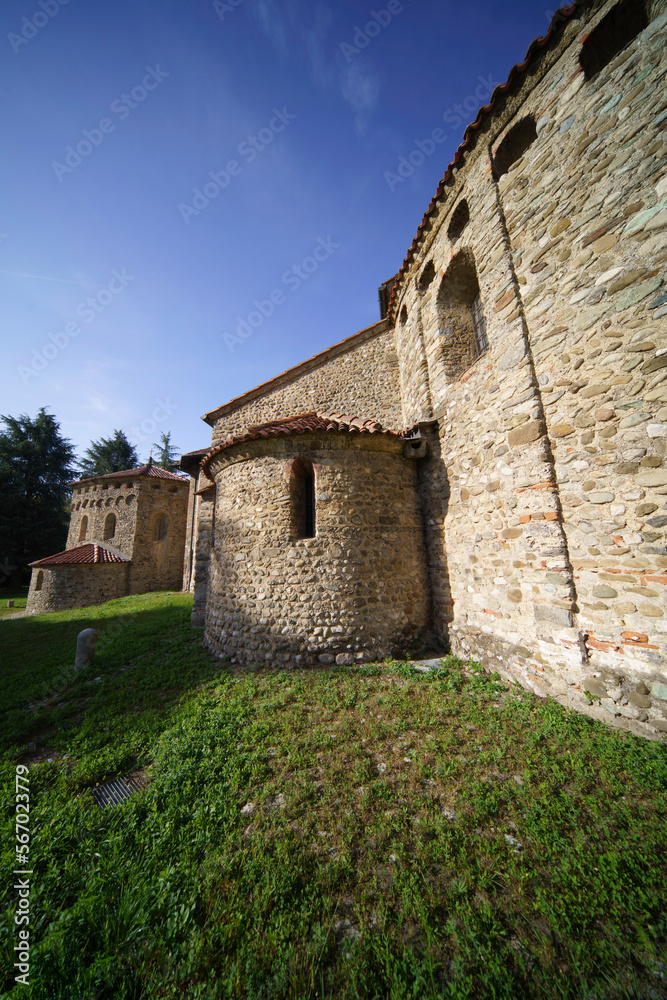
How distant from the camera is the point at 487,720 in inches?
158

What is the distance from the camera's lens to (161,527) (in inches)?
796

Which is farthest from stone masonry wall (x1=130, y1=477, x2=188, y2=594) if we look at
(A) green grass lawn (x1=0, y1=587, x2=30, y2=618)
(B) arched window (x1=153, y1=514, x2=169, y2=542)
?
(A) green grass lawn (x1=0, y1=587, x2=30, y2=618)

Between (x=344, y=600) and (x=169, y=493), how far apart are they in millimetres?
17930

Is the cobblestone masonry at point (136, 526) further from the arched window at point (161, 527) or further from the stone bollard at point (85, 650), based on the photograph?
the stone bollard at point (85, 650)

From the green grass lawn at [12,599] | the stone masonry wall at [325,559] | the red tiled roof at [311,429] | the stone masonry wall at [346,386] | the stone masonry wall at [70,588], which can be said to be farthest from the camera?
the green grass lawn at [12,599]

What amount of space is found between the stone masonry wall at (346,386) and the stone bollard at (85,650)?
7052 mm

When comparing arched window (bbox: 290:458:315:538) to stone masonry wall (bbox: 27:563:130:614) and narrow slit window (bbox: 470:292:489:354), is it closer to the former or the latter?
narrow slit window (bbox: 470:292:489:354)

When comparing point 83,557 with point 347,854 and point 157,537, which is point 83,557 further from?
point 347,854

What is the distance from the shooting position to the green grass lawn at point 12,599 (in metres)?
16.8

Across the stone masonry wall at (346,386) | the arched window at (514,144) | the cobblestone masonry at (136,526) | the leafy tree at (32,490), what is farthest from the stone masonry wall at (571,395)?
the leafy tree at (32,490)

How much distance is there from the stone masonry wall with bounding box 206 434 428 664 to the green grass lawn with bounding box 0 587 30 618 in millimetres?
16973

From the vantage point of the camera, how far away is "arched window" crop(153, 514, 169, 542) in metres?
19.9

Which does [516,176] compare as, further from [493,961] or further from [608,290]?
[493,961]

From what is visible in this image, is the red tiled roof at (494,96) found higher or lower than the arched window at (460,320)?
higher
